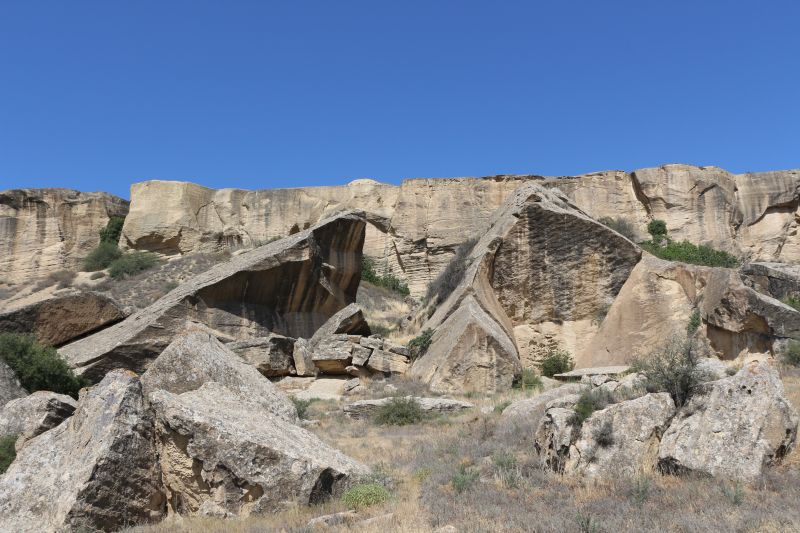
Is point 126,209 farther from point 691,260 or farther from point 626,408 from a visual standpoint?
point 626,408

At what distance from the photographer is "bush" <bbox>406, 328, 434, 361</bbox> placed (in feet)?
53.3

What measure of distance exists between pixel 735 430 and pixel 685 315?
9.45 meters

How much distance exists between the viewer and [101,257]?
38062mm

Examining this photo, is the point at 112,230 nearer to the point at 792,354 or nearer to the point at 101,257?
the point at 101,257

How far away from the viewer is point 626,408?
6941 millimetres

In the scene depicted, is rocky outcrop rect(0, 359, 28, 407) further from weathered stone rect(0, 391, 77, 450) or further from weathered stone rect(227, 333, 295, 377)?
weathered stone rect(227, 333, 295, 377)

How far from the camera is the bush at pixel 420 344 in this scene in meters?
16.2

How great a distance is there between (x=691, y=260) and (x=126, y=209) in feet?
106

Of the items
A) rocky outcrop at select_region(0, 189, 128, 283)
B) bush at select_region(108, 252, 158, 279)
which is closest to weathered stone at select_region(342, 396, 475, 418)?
bush at select_region(108, 252, 158, 279)

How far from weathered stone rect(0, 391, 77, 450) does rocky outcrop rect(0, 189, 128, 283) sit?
33908 millimetres

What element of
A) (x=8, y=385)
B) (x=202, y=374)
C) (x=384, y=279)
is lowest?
(x=8, y=385)

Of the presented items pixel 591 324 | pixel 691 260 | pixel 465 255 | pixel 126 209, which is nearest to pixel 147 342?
pixel 465 255

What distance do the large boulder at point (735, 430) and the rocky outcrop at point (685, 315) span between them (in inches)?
310

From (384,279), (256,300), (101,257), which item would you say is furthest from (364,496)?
(101,257)
